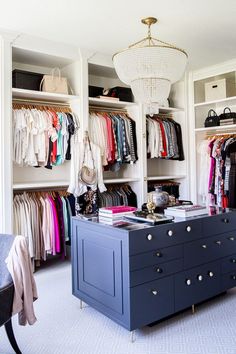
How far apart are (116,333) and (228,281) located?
109 centimetres

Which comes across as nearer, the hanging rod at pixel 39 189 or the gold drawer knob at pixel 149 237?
the gold drawer knob at pixel 149 237

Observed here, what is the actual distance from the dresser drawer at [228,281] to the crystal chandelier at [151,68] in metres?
1.63

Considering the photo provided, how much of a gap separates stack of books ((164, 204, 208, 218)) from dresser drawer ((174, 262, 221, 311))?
0.42 metres

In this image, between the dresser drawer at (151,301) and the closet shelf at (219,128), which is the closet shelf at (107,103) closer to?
the closet shelf at (219,128)

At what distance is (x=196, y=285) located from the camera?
2.57 meters

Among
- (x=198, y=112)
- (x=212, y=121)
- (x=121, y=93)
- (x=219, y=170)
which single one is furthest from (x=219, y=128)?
(x=121, y=93)

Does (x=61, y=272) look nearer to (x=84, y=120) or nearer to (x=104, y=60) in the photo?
(x=84, y=120)

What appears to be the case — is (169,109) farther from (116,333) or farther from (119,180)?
(116,333)

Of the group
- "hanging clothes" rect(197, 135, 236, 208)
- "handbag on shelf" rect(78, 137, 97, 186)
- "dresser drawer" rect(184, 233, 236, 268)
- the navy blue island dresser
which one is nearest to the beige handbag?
"handbag on shelf" rect(78, 137, 97, 186)

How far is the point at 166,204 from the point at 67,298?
1.23 meters

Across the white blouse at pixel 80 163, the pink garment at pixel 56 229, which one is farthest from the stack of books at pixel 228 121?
the pink garment at pixel 56 229

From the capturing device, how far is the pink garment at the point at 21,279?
1.87m

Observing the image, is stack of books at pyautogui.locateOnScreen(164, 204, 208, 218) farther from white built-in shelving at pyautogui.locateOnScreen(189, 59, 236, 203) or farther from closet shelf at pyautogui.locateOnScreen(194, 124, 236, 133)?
white built-in shelving at pyautogui.locateOnScreen(189, 59, 236, 203)

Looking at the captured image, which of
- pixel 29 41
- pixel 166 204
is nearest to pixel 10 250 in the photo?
pixel 166 204
